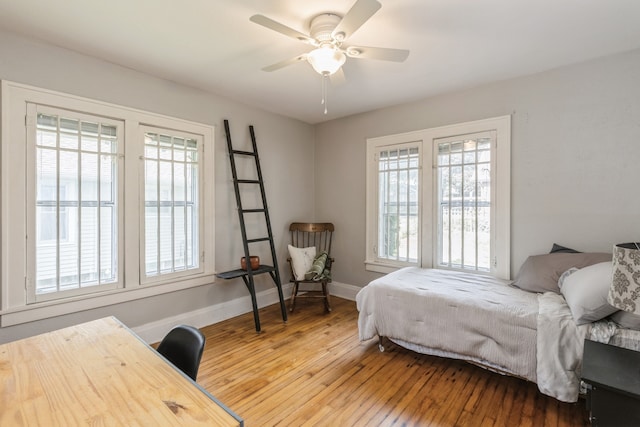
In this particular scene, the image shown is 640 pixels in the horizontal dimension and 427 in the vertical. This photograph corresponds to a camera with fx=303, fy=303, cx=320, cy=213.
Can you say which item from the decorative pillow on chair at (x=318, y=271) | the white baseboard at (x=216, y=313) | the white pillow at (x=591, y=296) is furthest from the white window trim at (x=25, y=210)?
the white pillow at (x=591, y=296)

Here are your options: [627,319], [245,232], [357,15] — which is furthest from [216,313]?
[627,319]

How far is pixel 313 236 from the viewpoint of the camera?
4.36 meters

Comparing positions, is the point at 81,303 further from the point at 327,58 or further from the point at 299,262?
the point at 327,58

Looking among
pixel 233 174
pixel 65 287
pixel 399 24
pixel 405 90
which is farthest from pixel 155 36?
pixel 405 90

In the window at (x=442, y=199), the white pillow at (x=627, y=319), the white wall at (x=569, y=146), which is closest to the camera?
the white pillow at (x=627, y=319)

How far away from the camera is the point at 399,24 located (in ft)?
6.66

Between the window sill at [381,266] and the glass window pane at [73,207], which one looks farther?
the window sill at [381,266]

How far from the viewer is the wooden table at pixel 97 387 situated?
849 mm

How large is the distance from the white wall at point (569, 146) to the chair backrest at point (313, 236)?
1.78 m

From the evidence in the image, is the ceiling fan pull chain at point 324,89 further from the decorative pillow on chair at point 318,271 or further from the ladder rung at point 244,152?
the decorative pillow on chair at point 318,271

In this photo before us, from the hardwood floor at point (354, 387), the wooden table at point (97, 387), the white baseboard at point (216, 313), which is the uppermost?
the wooden table at point (97, 387)

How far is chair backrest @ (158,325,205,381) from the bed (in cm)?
172

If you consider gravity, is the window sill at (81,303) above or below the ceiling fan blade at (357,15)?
below

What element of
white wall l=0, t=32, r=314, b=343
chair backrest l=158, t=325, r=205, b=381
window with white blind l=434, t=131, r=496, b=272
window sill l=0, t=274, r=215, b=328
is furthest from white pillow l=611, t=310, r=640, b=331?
window sill l=0, t=274, r=215, b=328
